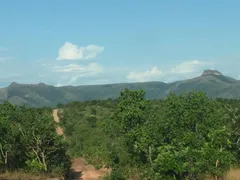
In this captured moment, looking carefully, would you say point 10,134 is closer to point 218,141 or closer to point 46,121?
point 46,121

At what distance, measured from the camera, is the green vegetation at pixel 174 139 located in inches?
719

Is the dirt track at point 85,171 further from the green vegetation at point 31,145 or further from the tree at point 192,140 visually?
the tree at point 192,140

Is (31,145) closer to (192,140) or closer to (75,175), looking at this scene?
(75,175)

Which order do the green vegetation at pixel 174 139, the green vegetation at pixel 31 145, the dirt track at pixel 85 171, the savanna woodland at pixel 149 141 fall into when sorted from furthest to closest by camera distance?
the dirt track at pixel 85 171
the green vegetation at pixel 31 145
the savanna woodland at pixel 149 141
the green vegetation at pixel 174 139

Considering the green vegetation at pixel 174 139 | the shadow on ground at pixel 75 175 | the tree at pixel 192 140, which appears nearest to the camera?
the tree at pixel 192 140

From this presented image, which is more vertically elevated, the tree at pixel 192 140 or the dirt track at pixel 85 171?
the tree at pixel 192 140

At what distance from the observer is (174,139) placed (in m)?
20.3

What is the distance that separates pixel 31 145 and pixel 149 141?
31.5 feet

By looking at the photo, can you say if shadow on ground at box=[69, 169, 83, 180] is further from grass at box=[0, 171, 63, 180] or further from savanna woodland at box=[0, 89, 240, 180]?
grass at box=[0, 171, 63, 180]

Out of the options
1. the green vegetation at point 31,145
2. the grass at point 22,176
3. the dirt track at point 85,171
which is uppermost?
the green vegetation at point 31,145

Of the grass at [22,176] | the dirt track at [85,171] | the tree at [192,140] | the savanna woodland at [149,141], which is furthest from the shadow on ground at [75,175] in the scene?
the tree at [192,140]

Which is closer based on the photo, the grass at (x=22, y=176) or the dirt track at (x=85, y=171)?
the grass at (x=22, y=176)

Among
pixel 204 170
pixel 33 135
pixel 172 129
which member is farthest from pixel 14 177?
pixel 204 170

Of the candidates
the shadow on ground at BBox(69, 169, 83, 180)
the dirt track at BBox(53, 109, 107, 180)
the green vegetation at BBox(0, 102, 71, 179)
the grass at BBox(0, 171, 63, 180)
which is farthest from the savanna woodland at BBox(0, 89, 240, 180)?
the shadow on ground at BBox(69, 169, 83, 180)
